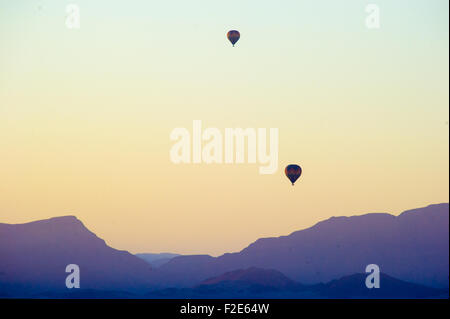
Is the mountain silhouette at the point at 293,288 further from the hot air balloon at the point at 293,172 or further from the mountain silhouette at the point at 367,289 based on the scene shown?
the hot air balloon at the point at 293,172

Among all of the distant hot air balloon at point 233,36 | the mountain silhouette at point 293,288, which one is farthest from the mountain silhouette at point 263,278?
the distant hot air balloon at point 233,36

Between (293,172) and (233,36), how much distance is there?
28.5 ft

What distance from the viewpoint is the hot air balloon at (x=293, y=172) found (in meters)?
47.9

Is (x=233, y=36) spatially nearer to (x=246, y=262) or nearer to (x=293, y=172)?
(x=293, y=172)

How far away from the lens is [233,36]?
45906 mm

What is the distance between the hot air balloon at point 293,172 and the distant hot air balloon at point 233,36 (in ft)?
26.4

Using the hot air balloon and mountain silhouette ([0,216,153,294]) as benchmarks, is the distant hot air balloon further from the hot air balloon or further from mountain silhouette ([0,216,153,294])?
mountain silhouette ([0,216,153,294])

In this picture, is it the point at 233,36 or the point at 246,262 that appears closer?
the point at 233,36

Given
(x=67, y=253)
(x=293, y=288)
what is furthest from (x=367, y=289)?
(x=67, y=253)

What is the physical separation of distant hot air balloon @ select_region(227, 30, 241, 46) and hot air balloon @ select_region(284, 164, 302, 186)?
8056 mm

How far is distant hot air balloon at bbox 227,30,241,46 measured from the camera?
1805 inches

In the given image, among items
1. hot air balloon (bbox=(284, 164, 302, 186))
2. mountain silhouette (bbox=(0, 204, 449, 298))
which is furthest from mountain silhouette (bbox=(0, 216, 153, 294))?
hot air balloon (bbox=(284, 164, 302, 186))
